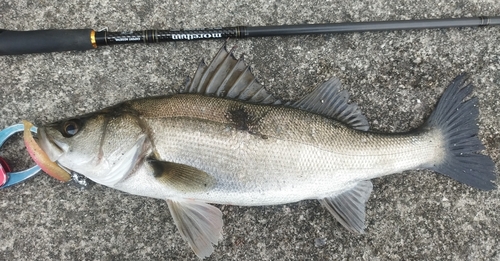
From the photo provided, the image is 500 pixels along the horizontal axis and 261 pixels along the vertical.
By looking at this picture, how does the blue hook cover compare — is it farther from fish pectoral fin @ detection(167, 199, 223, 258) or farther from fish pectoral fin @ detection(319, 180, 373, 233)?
fish pectoral fin @ detection(319, 180, 373, 233)

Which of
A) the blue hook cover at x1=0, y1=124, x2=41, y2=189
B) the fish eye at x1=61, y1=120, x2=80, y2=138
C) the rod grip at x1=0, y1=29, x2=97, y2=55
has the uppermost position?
the rod grip at x1=0, y1=29, x2=97, y2=55

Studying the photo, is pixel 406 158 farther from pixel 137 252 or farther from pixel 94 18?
pixel 94 18

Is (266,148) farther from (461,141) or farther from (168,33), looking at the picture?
(461,141)

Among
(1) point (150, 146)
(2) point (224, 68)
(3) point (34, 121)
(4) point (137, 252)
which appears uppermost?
(2) point (224, 68)

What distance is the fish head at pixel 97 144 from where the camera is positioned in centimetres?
170

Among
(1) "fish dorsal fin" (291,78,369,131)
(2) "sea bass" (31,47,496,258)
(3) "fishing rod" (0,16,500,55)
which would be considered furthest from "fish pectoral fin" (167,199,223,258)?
(3) "fishing rod" (0,16,500,55)

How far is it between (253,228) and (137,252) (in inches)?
25.1

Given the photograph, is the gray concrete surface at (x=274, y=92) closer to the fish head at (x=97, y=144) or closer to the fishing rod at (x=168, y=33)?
the fishing rod at (x=168, y=33)

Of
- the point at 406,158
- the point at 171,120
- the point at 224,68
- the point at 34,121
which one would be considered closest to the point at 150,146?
the point at 171,120

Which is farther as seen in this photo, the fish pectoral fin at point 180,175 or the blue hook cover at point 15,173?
the blue hook cover at point 15,173

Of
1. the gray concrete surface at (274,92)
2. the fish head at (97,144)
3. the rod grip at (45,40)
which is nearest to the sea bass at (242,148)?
the fish head at (97,144)

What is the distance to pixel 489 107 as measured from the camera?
2125mm

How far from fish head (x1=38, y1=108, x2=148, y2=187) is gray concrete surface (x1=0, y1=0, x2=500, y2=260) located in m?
0.39

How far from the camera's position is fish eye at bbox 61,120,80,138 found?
1.70m
